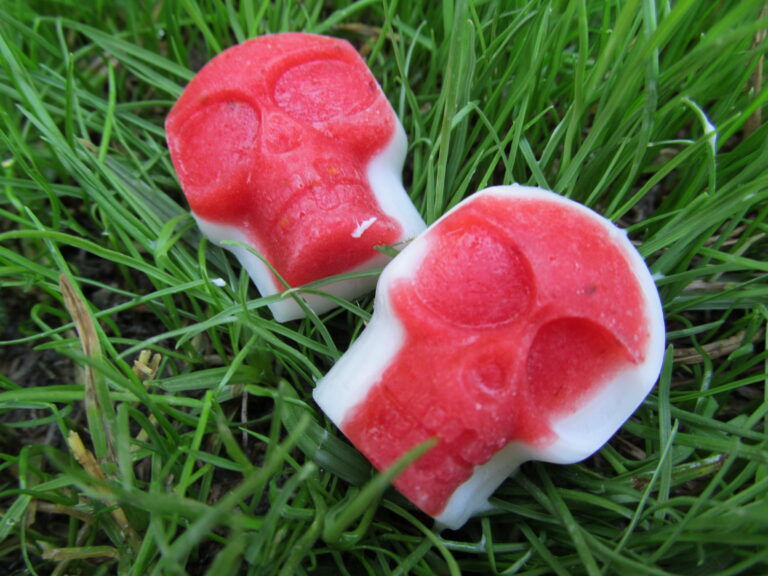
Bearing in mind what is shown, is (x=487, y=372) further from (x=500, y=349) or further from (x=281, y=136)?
(x=281, y=136)

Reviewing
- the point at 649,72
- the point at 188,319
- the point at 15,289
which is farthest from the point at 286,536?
the point at 649,72

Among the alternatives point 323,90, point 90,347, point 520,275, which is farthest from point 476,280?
point 90,347

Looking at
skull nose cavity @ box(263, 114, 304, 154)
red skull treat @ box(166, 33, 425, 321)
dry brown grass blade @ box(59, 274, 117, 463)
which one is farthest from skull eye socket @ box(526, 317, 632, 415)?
dry brown grass blade @ box(59, 274, 117, 463)

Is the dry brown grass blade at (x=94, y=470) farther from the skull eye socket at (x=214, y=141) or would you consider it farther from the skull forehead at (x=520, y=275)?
the skull forehead at (x=520, y=275)

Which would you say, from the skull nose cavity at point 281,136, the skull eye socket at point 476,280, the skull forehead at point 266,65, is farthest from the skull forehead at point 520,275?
the skull forehead at point 266,65

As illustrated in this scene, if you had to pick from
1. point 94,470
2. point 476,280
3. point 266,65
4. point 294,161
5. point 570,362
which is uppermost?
point 266,65

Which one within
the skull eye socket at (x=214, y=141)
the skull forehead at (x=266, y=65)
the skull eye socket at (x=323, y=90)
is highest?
the skull forehead at (x=266, y=65)

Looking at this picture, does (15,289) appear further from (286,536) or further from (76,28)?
(286,536)
